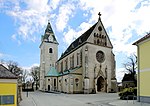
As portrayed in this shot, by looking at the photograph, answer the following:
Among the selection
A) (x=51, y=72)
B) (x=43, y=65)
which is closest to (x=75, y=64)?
(x=51, y=72)

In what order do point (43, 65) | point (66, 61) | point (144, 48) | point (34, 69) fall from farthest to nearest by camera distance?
point (34, 69)
point (43, 65)
point (66, 61)
point (144, 48)

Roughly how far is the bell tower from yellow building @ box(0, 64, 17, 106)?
63.2 m

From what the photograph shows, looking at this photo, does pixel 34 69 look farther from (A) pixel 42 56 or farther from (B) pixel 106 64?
(B) pixel 106 64

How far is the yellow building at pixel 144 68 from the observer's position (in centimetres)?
2273

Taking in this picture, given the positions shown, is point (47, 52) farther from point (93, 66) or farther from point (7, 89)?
point (7, 89)

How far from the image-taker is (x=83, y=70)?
53969 mm

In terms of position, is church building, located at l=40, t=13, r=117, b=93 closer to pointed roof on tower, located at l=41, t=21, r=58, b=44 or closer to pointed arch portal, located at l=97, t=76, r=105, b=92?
pointed arch portal, located at l=97, t=76, r=105, b=92

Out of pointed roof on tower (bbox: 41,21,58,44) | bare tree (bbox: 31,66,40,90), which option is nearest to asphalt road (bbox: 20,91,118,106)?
pointed roof on tower (bbox: 41,21,58,44)

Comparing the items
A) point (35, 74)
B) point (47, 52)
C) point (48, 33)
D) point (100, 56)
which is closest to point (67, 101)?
point (100, 56)

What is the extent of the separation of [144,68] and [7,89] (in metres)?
14.5

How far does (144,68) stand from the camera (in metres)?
23.5

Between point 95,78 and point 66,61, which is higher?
point 66,61

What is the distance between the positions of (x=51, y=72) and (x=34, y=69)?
90.6 feet

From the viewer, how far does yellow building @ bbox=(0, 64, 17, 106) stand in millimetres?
14859
